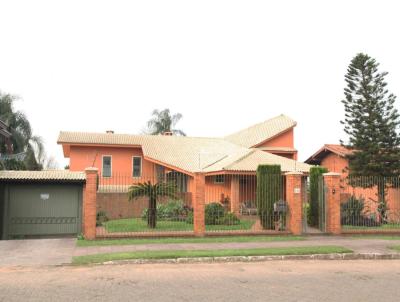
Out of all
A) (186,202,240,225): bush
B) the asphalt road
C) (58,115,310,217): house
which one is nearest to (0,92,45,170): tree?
(58,115,310,217): house

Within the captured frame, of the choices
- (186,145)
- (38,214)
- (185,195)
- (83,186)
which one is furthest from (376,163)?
(38,214)

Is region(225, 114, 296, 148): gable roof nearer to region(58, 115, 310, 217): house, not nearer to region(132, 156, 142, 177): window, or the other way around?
region(58, 115, 310, 217): house

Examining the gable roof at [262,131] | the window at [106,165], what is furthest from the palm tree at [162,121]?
the window at [106,165]

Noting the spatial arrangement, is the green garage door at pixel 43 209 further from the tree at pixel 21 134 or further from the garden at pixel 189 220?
the tree at pixel 21 134

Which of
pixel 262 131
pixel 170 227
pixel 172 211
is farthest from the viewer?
pixel 262 131

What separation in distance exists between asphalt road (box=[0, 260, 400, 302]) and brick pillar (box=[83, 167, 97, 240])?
4454 millimetres

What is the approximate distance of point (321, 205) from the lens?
1870 centimetres

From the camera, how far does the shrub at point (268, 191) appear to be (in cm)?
1841

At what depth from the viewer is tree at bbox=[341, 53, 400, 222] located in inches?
1045

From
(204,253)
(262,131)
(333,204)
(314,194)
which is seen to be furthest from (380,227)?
(262,131)

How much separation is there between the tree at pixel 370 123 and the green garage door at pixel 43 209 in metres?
15.5

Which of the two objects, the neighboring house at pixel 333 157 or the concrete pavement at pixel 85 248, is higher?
the neighboring house at pixel 333 157

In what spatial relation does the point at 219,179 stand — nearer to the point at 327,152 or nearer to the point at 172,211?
the point at 172,211

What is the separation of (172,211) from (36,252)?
27.2ft
